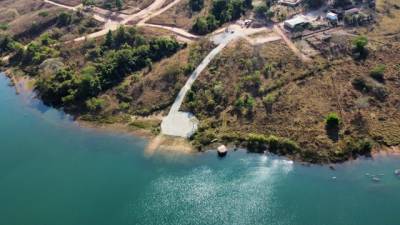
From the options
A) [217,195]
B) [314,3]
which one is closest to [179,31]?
[314,3]

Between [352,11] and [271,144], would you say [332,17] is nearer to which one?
[352,11]

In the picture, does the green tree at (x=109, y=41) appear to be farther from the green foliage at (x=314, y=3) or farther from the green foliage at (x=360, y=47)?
the green foliage at (x=360, y=47)

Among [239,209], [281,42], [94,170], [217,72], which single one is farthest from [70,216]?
[281,42]

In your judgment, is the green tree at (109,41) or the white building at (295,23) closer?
the white building at (295,23)

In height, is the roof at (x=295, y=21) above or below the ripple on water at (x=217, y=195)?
above

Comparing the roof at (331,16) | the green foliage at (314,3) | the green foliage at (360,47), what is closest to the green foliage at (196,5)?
the green foliage at (314,3)

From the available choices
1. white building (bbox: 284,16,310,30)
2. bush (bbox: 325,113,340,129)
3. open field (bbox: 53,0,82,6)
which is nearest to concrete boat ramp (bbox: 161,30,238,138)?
white building (bbox: 284,16,310,30)
